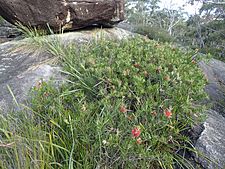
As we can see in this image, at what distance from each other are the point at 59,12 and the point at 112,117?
→ 8.78ft

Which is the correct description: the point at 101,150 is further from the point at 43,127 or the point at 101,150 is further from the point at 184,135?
the point at 184,135

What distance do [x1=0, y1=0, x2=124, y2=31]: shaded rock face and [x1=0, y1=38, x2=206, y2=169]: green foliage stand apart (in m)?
1.36

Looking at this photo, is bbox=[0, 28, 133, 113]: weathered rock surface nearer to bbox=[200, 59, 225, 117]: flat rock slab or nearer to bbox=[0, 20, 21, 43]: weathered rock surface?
bbox=[0, 20, 21, 43]: weathered rock surface

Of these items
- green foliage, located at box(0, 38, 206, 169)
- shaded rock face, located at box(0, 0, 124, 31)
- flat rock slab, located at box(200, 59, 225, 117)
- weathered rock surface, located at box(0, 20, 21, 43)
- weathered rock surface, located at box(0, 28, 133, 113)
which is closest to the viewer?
green foliage, located at box(0, 38, 206, 169)

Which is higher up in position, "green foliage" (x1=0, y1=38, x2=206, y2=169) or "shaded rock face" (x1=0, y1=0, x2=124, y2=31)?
"shaded rock face" (x1=0, y1=0, x2=124, y2=31)

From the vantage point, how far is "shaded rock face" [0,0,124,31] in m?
4.25

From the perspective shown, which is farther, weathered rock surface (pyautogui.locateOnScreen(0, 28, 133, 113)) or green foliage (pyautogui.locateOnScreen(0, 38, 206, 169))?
weathered rock surface (pyautogui.locateOnScreen(0, 28, 133, 113))

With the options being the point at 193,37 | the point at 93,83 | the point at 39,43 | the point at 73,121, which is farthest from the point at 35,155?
the point at 193,37

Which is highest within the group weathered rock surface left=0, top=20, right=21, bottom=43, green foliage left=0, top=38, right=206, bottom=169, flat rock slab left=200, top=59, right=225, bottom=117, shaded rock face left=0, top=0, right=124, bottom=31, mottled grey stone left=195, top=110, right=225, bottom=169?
shaded rock face left=0, top=0, right=124, bottom=31

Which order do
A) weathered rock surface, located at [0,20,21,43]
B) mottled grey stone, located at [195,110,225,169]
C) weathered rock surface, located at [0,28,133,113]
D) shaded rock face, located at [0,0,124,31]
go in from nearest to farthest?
1. mottled grey stone, located at [195,110,225,169]
2. weathered rock surface, located at [0,28,133,113]
3. shaded rock face, located at [0,0,124,31]
4. weathered rock surface, located at [0,20,21,43]

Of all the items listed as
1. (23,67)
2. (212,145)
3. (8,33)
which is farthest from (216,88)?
(8,33)

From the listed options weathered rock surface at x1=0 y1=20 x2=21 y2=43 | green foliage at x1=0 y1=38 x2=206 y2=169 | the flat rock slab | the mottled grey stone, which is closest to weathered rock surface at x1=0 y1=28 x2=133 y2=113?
green foliage at x1=0 y1=38 x2=206 y2=169

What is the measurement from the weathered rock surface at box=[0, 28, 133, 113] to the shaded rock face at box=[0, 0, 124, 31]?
212mm

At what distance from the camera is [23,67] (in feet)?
12.1
